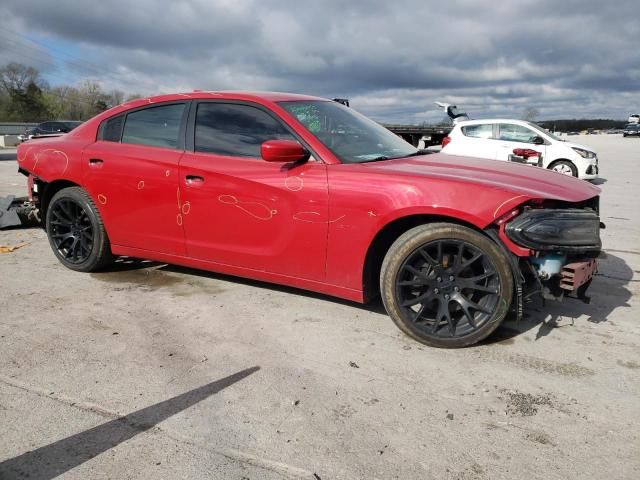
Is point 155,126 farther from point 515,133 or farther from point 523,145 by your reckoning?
point 515,133

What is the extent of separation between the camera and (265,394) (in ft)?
8.92

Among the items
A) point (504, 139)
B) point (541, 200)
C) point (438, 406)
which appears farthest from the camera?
point (504, 139)

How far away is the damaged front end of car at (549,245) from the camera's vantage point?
299 centimetres

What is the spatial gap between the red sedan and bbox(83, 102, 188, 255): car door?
0.5 inches

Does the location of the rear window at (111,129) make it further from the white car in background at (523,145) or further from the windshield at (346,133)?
the white car in background at (523,145)

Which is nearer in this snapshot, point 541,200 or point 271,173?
point 541,200

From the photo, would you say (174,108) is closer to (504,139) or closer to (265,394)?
(265,394)

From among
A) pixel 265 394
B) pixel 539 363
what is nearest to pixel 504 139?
pixel 539 363

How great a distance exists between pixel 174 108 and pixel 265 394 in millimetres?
2558

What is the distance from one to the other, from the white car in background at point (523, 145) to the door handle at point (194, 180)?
945cm

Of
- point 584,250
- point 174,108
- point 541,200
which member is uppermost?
point 174,108

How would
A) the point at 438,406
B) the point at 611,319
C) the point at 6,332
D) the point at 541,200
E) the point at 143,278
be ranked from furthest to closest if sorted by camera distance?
the point at 143,278
the point at 611,319
the point at 6,332
the point at 541,200
the point at 438,406

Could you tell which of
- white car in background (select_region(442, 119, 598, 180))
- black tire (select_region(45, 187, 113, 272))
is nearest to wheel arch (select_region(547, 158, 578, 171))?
white car in background (select_region(442, 119, 598, 180))

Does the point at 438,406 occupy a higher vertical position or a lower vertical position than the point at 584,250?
lower
